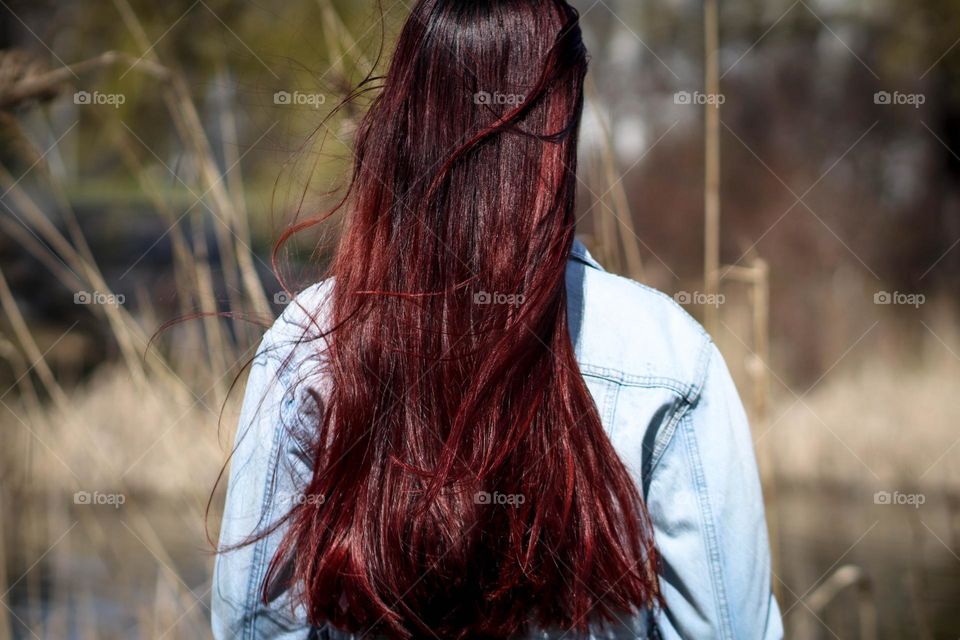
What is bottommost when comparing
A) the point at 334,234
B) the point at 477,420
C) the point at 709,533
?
the point at 709,533

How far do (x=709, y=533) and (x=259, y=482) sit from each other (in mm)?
434

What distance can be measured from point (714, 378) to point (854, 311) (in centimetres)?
480

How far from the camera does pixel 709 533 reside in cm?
83

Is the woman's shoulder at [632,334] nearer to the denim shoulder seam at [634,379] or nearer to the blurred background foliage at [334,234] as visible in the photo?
the denim shoulder seam at [634,379]

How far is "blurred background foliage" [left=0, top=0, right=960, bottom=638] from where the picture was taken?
61.7 inches

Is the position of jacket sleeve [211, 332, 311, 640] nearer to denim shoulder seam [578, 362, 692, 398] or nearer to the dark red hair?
the dark red hair

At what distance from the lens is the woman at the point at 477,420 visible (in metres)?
0.80

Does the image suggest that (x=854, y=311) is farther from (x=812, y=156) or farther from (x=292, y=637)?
(x=292, y=637)

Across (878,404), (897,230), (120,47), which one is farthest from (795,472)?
(120,47)

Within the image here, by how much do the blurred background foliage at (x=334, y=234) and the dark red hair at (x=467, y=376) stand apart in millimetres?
235

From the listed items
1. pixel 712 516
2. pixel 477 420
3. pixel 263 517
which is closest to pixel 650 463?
pixel 712 516

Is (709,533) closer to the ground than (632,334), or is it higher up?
closer to the ground

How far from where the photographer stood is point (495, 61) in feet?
2.66

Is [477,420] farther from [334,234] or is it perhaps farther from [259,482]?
[334,234]
